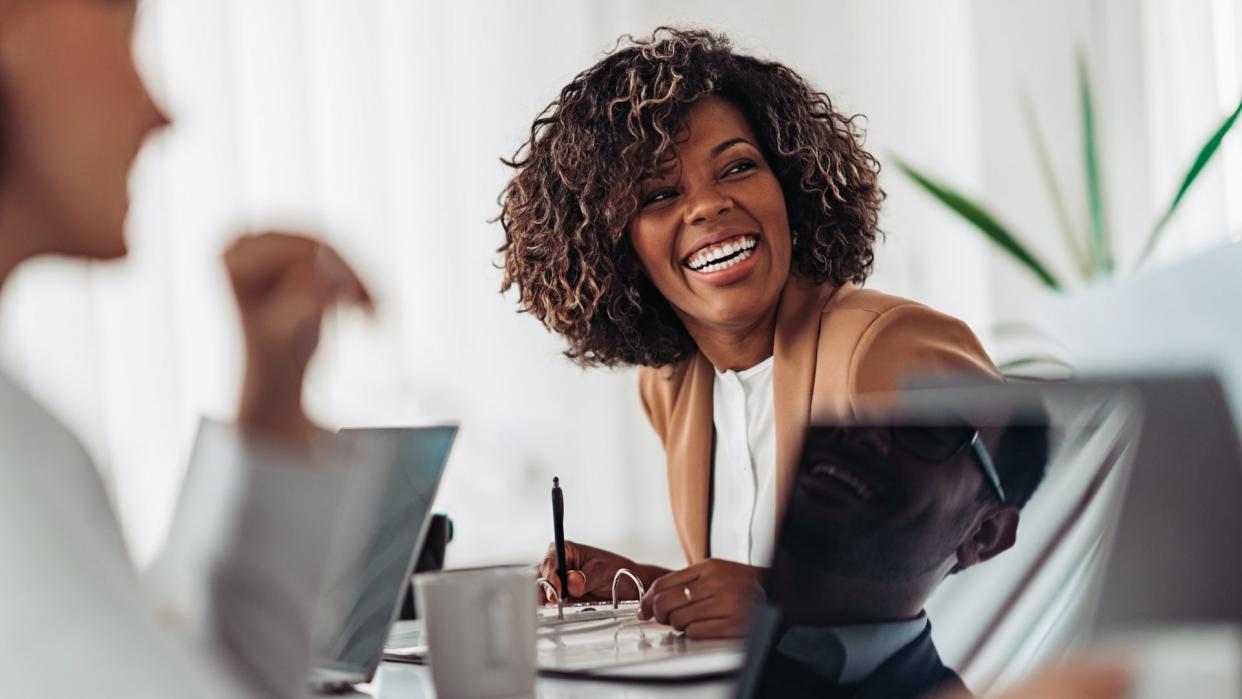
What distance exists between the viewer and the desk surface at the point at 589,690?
0.86 m

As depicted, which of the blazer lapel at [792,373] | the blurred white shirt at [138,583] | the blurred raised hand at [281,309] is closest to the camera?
the blurred white shirt at [138,583]

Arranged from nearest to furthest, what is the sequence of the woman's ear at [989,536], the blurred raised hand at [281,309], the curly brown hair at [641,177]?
the woman's ear at [989,536] → the blurred raised hand at [281,309] → the curly brown hair at [641,177]

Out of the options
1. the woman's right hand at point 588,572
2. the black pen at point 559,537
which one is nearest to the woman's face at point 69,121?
the black pen at point 559,537

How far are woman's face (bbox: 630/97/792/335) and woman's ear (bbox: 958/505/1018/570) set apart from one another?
1094 millimetres

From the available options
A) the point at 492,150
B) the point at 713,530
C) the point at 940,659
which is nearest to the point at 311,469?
the point at 940,659

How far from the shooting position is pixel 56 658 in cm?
50

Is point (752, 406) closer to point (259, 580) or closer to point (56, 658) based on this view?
point (259, 580)

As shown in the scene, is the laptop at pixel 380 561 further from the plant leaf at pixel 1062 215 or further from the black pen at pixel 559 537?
the plant leaf at pixel 1062 215

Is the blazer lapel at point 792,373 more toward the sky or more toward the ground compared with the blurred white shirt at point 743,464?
more toward the sky

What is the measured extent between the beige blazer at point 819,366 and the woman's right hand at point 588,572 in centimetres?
21

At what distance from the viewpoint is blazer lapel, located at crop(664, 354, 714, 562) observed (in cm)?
179

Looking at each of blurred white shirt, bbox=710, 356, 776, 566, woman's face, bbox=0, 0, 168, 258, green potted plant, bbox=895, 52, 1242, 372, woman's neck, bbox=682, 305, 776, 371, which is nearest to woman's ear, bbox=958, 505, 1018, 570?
woman's face, bbox=0, 0, 168, 258

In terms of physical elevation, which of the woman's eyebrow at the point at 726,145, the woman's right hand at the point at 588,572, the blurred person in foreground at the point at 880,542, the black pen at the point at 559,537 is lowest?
the woman's right hand at the point at 588,572

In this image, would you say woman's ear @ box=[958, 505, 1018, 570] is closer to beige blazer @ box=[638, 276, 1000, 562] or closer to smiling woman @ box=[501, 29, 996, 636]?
beige blazer @ box=[638, 276, 1000, 562]
